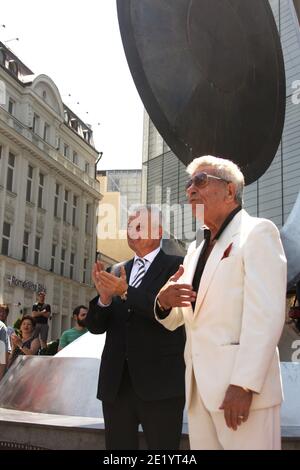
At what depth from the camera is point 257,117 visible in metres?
6.02

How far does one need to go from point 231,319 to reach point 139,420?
2.55 feet

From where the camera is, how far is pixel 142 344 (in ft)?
7.29

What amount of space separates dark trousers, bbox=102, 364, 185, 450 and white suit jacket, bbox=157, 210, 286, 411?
422 millimetres

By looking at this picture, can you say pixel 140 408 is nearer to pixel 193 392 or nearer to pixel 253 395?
pixel 193 392

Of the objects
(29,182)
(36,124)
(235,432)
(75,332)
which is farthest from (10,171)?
(235,432)

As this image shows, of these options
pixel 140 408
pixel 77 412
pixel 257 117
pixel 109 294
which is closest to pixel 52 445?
pixel 77 412

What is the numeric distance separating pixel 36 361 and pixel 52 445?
4.04ft

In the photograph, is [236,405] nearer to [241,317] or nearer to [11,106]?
[241,317]

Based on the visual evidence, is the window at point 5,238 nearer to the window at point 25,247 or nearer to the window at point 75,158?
the window at point 25,247

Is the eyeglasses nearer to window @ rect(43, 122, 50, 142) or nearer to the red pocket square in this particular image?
the red pocket square

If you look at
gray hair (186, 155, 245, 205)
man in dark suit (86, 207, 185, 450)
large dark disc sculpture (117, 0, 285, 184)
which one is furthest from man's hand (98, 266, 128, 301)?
Result: large dark disc sculpture (117, 0, 285, 184)

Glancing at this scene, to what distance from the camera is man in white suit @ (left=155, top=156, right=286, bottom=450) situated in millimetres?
1559

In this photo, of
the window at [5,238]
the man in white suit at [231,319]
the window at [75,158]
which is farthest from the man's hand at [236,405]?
the window at [75,158]

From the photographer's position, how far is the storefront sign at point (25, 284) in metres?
24.8
